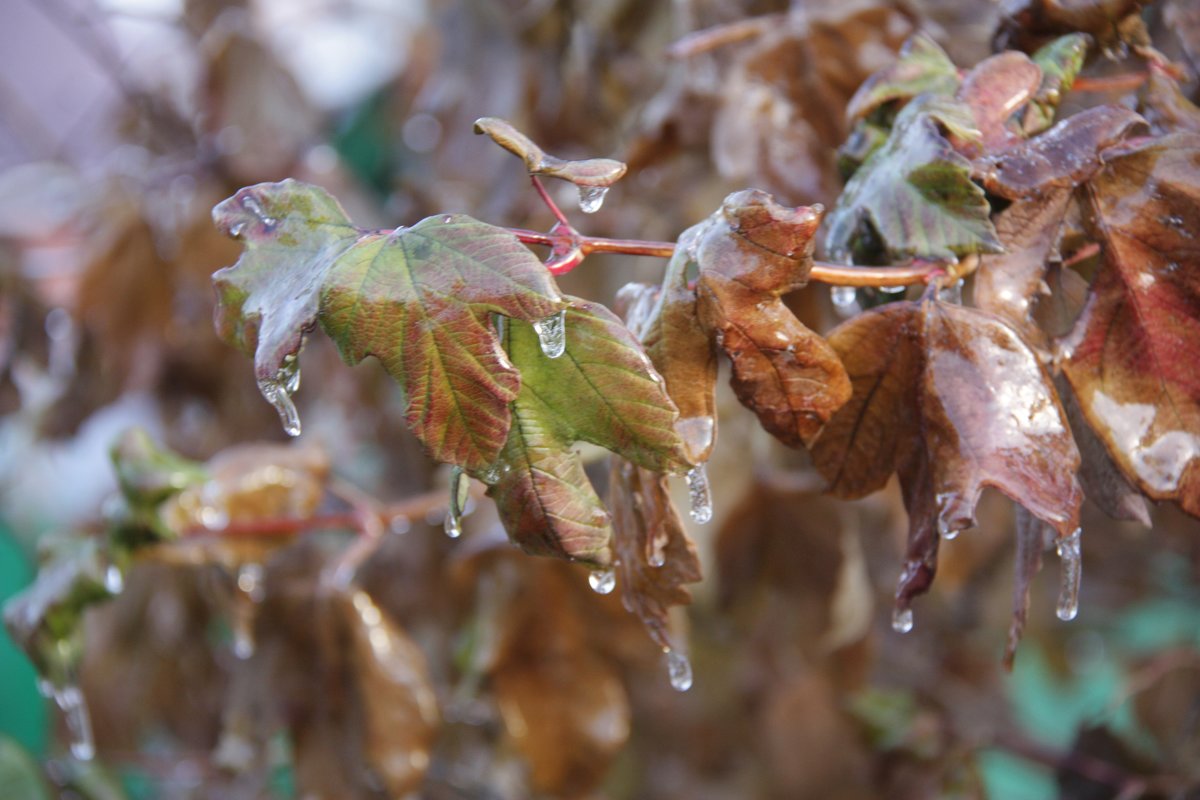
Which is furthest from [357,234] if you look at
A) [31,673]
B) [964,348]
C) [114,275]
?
[31,673]

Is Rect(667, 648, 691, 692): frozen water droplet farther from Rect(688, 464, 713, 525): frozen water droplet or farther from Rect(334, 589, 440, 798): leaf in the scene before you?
Rect(334, 589, 440, 798): leaf

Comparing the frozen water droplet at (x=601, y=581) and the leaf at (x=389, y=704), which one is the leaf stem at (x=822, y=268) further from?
the leaf at (x=389, y=704)

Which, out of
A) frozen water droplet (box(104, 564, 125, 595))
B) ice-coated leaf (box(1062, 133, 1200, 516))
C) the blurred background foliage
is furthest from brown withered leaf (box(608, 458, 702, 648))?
frozen water droplet (box(104, 564, 125, 595))

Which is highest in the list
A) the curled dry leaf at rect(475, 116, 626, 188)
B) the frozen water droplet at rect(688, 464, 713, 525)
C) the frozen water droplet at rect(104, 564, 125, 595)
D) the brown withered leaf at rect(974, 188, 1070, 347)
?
the curled dry leaf at rect(475, 116, 626, 188)

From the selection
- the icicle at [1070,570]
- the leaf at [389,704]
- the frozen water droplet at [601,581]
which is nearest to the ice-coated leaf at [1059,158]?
the icicle at [1070,570]

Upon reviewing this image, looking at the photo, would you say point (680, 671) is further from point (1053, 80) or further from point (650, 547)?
point (1053, 80)
